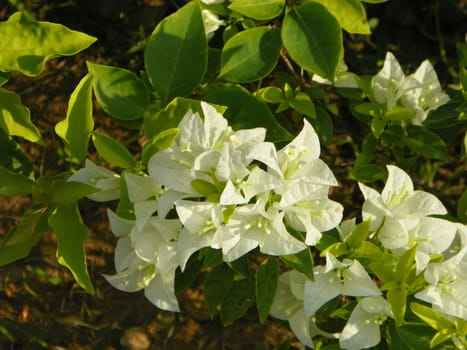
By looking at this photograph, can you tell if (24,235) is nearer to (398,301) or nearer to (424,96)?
(398,301)

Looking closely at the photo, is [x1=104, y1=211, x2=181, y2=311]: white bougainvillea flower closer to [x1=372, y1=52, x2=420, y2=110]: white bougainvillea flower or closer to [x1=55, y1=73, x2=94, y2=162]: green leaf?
[x1=55, y1=73, x2=94, y2=162]: green leaf

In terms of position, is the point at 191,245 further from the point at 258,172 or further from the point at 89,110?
the point at 89,110

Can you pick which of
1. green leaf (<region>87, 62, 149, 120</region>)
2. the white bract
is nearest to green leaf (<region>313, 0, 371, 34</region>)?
the white bract

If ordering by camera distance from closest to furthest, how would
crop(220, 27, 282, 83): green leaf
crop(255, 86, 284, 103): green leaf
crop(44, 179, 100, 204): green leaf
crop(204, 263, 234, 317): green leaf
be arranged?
crop(44, 179, 100, 204): green leaf
crop(220, 27, 282, 83): green leaf
crop(204, 263, 234, 317): green leaf
crop(255, 86, 284, 103): green leaf

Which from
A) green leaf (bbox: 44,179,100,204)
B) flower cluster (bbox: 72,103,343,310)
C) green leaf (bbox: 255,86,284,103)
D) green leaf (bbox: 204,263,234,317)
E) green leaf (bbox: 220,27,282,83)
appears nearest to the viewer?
flower cluster (bbox: 72,103,343,310)

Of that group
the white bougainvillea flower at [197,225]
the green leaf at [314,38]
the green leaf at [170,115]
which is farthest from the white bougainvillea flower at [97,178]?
the green leaf at [314,38]

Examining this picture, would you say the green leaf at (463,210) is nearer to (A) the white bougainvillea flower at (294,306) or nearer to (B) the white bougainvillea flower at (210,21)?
(A) the white bougainvillea flower at (294,306)
